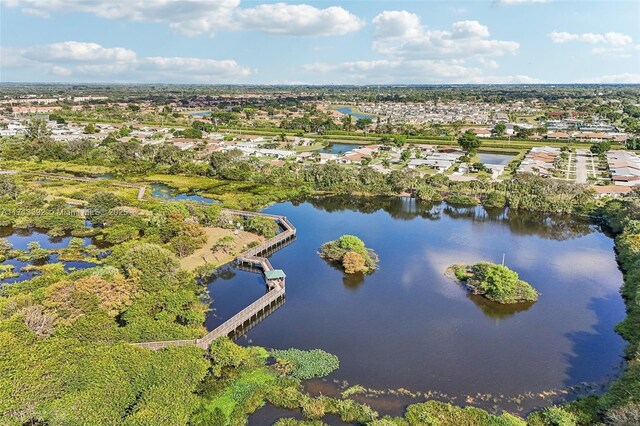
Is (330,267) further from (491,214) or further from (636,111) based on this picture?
(636,111)

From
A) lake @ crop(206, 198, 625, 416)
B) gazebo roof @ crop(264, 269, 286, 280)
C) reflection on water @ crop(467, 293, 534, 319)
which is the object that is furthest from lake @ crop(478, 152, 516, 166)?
gazebo roof @ crop(264, 269, 286, 280)

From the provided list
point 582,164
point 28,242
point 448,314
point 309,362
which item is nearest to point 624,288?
point 448,314

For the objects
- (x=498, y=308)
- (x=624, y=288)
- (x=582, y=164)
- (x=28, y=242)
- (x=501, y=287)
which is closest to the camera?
(x=498, y=308)

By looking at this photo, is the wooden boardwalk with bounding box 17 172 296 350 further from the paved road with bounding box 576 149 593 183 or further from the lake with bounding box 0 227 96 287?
the paved road with bounding box 576 149 593 183

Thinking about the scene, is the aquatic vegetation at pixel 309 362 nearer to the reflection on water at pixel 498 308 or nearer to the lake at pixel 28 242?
the reflection on water at pixel 498 308

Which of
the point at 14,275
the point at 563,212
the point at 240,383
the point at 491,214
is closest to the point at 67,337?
the point at 240,383

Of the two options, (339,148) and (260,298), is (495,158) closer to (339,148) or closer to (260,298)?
(339,148)
